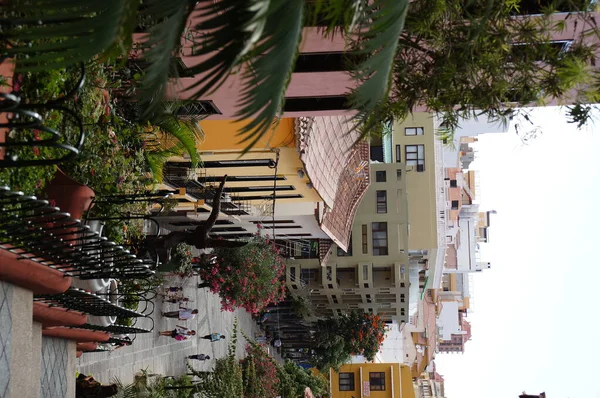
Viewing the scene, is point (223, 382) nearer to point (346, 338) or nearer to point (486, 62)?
point (486, 62)

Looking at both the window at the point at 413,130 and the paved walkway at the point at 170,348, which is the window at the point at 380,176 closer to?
the window at the point at 413,130

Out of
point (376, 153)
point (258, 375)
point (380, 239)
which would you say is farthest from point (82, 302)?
point (376, 153)

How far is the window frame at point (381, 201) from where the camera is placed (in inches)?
1845

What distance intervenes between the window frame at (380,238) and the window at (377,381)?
9663mm

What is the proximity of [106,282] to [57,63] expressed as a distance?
24.3 ft

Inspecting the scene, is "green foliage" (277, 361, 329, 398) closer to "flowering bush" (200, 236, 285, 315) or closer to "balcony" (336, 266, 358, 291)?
"flowering bush" (200, 236, 285, 315)

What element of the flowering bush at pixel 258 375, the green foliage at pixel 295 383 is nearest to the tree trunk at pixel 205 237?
the flowering bush at pixel 258 375

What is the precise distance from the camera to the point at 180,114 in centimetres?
1822

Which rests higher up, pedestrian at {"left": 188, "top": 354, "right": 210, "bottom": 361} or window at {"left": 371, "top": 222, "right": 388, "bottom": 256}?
window at {"left": 371, "top": 222, "right": 388, "bottom": 256}

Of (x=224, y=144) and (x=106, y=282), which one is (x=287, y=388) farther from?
(x=106, y=282)

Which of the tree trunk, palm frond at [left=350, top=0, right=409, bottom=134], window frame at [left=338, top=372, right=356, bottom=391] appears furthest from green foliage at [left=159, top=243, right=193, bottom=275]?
window frame at [left=338, top=372, right=356, bottom=391]

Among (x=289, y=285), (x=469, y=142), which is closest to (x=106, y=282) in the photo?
(x=289, y=285)

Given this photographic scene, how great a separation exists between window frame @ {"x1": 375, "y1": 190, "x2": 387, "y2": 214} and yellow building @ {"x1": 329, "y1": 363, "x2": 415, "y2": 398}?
11466mm

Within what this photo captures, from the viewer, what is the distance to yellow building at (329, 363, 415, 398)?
5144cm
